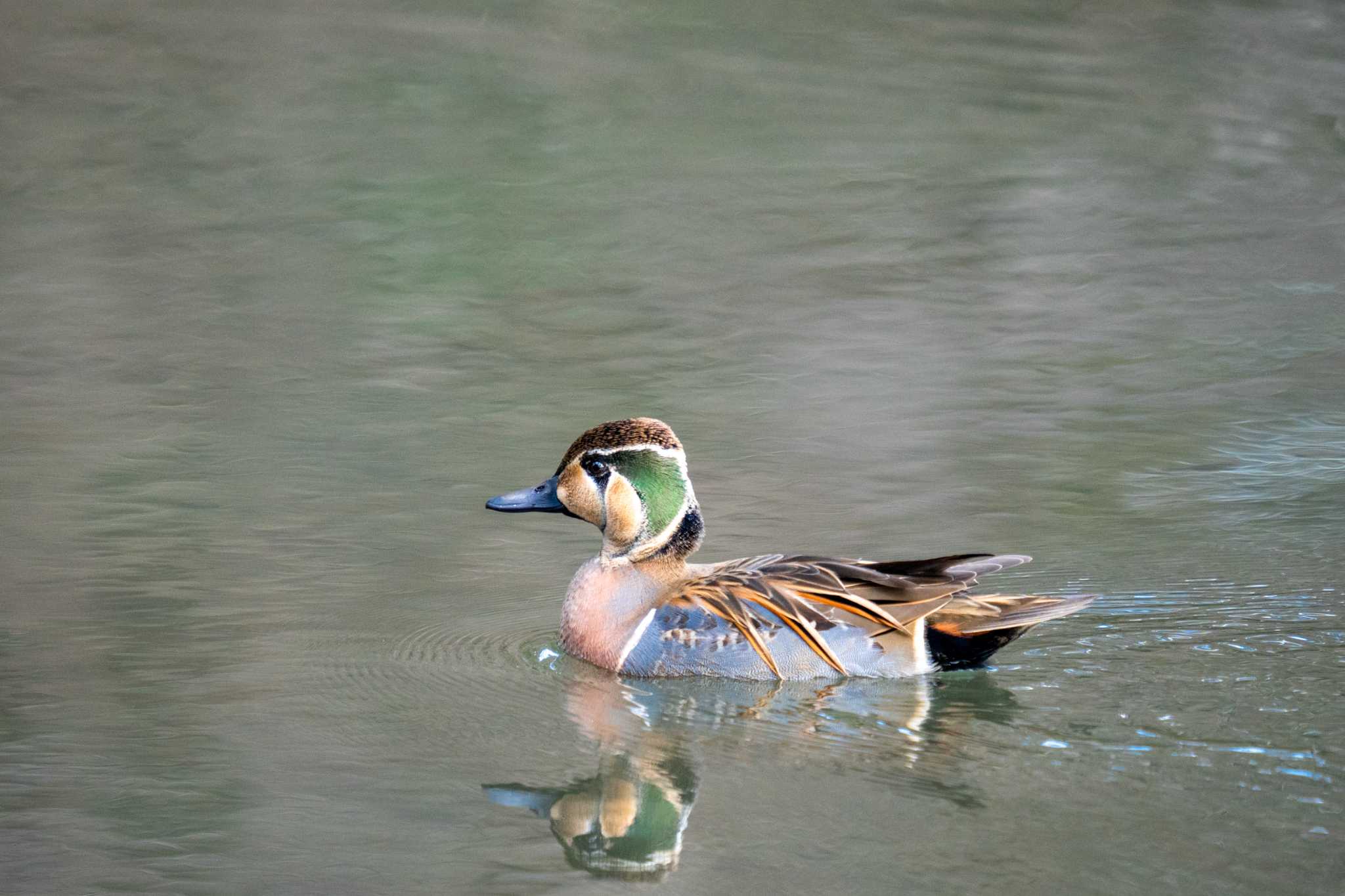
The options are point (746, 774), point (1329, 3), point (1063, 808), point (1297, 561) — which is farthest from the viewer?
point (1329, 3)

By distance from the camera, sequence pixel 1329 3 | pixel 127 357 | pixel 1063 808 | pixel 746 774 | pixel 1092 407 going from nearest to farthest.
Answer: pixel 1063 808 < pixel 746 774 < pixel 1092 407 < pixel 127 357 < pixel 1329 3

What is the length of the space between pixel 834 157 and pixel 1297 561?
9028 millimetres

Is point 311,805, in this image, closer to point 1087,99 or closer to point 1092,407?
point 1092,407

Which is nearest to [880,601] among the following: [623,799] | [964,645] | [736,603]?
[964,645]

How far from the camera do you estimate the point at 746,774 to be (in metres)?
5.95

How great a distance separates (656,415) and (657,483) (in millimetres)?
3033

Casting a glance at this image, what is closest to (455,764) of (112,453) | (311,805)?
(311,805)

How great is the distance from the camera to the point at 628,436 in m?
7.38

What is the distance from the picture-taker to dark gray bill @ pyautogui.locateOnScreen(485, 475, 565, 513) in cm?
758

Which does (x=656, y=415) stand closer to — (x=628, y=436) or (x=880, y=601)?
(x=628, y=436)

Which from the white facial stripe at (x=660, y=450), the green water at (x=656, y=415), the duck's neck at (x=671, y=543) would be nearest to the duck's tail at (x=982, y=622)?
the green water at (x=656, y=415)

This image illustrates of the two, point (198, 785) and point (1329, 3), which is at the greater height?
point (1329, 3)

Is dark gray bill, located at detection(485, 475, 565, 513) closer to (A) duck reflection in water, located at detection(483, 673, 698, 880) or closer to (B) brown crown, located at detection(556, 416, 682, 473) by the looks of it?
(B) brown crown, located at detection(556, 416, 682, 473)

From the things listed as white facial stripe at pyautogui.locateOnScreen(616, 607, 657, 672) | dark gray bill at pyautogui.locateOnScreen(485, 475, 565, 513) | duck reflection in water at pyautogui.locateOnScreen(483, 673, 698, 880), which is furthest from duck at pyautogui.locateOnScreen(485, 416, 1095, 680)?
duck reflection in water at pyautogui.locateOnScreen(483, 673, 698, 880)
